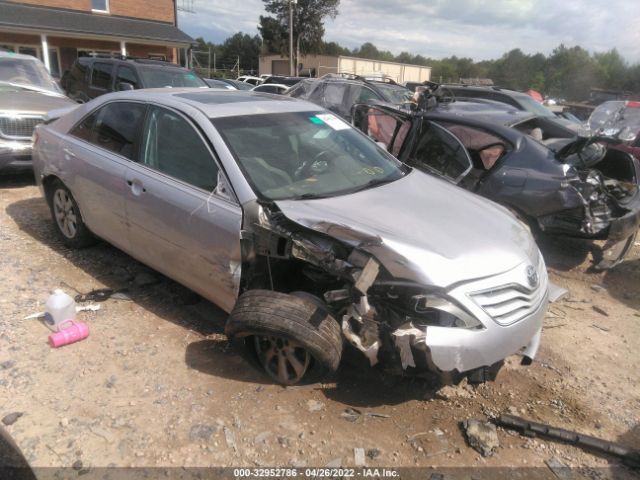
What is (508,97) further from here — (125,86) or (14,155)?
(14,155)

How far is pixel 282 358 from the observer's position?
9.55 feet

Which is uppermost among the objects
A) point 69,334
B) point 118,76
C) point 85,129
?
point 118,76

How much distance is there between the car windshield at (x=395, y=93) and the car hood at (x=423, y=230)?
6.61 m

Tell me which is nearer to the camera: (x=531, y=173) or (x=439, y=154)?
(x=531, y=173)

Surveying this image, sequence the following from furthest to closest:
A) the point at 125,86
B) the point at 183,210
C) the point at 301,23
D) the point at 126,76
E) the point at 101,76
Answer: the point at 301,23 → the point at 101,76 → the point at 126,76 → the point at 125,86 → the point at 183,210

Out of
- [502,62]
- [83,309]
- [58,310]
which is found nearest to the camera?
[58,310]

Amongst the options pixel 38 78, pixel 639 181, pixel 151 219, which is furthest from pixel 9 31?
pixel 639 181

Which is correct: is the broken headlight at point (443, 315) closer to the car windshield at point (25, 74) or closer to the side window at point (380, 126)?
the side window at point (380, 126)

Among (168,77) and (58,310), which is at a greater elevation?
(168,77)

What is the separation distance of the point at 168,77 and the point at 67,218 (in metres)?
5.85

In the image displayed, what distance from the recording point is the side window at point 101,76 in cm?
959

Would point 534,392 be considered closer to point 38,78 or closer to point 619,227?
point 619,227

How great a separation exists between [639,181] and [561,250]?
120cm

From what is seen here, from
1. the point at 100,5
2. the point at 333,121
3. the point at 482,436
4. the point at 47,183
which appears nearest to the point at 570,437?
the point at 482,436
